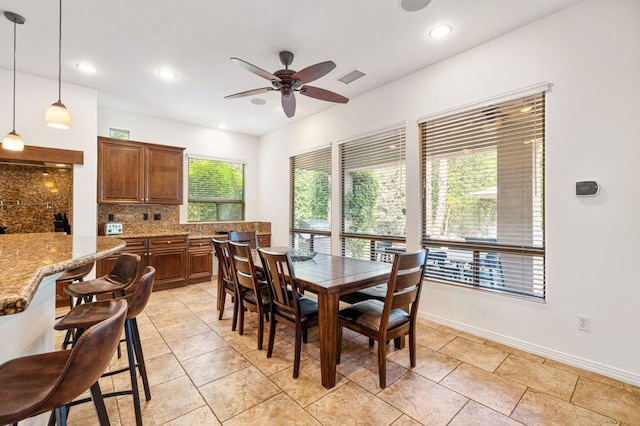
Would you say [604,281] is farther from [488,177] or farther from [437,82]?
[437,82]

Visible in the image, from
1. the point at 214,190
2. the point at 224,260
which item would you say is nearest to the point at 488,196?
the point at 224,260

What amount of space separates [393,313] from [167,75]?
3796 mm

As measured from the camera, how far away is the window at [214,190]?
18.9 ft

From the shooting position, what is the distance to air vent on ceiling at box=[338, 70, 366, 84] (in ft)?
11.9

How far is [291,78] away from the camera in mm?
2746

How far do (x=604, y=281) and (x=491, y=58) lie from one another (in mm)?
2253

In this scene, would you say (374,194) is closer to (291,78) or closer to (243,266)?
(291,78)

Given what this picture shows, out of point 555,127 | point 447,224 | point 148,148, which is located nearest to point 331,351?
point 447,224

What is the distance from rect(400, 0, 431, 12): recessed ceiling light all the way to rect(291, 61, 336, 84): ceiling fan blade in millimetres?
755

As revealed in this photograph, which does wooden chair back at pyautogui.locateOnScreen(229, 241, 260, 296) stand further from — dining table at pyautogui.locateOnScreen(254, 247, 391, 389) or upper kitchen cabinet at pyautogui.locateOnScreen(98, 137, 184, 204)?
upper kitchen cabinet at pyautogui.locateOnScreen(98, 137, 184, 204)

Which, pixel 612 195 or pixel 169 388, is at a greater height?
pixel 612 195

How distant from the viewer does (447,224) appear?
10.9 ft

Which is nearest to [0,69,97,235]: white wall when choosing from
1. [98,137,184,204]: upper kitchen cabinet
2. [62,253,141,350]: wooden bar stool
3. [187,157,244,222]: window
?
[98,137,184,204]: upper kitchen cabinet

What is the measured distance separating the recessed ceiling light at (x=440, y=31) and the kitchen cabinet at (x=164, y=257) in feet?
14.9
